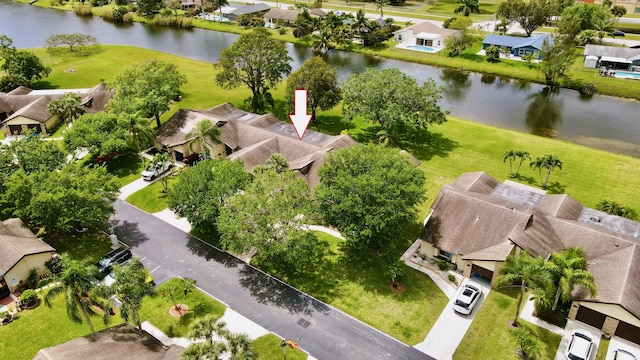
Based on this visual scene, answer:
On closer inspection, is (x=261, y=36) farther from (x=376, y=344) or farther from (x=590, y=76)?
(x=590, y=76)

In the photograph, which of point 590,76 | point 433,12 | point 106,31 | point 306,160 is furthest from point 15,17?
point 590,76

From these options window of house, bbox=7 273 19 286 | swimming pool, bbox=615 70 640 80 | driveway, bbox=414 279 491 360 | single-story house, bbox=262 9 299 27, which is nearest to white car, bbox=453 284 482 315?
driveway, bbox=414 279 491 360

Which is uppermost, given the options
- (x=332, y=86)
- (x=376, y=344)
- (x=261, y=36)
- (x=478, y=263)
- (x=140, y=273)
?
(x=261, y=36)

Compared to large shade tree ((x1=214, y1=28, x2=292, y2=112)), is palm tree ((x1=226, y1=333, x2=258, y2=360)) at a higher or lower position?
lower

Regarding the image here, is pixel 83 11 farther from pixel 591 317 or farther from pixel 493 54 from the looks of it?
pixel 591 317

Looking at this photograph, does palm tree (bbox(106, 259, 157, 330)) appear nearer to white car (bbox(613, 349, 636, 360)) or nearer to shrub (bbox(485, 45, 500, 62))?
white car (bbox(613, 349, 636, 360))

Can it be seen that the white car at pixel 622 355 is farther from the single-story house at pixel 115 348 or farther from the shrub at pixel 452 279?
the single-story house at pixel 115 348
